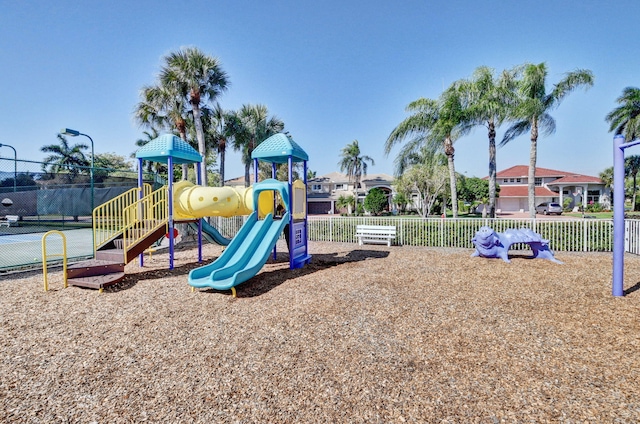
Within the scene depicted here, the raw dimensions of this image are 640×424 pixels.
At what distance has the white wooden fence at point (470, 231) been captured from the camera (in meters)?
10.2

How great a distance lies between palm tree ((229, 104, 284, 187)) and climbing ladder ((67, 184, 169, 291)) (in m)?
15.4

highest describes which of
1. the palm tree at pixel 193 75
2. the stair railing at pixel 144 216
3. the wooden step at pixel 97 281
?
the palm tree at pixel 193 75

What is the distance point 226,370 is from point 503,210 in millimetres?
49645

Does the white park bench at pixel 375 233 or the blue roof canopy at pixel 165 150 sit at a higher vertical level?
the blue roof canopy at pixel 165 150

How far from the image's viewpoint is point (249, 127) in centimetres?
2444

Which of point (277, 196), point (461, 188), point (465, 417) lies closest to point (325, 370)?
point (465, 417)

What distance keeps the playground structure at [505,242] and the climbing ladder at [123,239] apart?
8.54 meters

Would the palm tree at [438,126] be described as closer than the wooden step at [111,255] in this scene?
No

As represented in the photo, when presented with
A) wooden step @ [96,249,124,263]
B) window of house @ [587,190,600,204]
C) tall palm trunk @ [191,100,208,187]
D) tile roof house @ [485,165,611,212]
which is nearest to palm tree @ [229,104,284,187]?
tall palm trunk @ [191,100,208,187]

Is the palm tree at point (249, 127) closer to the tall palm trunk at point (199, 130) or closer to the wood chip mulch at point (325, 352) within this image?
the tall palm trunk at point (199, 130)

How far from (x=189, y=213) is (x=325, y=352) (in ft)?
19.6

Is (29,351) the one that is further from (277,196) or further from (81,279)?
(277,196)

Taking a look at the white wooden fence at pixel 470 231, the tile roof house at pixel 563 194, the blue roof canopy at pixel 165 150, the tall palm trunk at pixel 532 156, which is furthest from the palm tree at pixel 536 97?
the tile roof house at pixel 563 194

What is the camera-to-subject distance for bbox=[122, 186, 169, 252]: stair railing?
7371 mm
